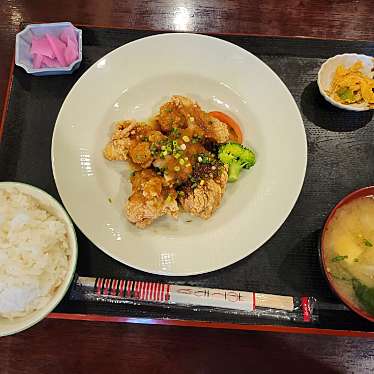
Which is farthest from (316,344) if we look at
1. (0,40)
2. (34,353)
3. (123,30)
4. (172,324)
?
(0,40)

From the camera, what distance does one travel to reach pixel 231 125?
106 inches

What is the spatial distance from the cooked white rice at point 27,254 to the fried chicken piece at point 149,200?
39 cm

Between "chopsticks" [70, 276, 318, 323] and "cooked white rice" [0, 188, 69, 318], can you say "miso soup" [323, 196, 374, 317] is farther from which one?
"cooked white rice" [0, 188, 69, 318]

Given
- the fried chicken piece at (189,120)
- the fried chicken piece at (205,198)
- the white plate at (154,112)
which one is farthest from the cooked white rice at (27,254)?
the fried chicken piece at (189,120)

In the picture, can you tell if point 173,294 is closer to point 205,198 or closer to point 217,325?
point 217,325

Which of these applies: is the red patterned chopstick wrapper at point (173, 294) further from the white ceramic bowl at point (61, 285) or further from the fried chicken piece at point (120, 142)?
the fried chicken piece at point (120, 142)

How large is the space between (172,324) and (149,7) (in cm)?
214

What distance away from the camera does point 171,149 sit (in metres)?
2.41

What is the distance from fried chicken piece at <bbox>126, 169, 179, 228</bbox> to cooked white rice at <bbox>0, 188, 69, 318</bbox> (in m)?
0.39

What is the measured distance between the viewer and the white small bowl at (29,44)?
265cm

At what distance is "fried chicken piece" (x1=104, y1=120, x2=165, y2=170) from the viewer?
2.41 metres

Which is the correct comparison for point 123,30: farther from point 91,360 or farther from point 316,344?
point 316,344

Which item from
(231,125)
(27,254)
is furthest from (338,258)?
(27,254)

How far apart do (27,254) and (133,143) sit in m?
0.84
